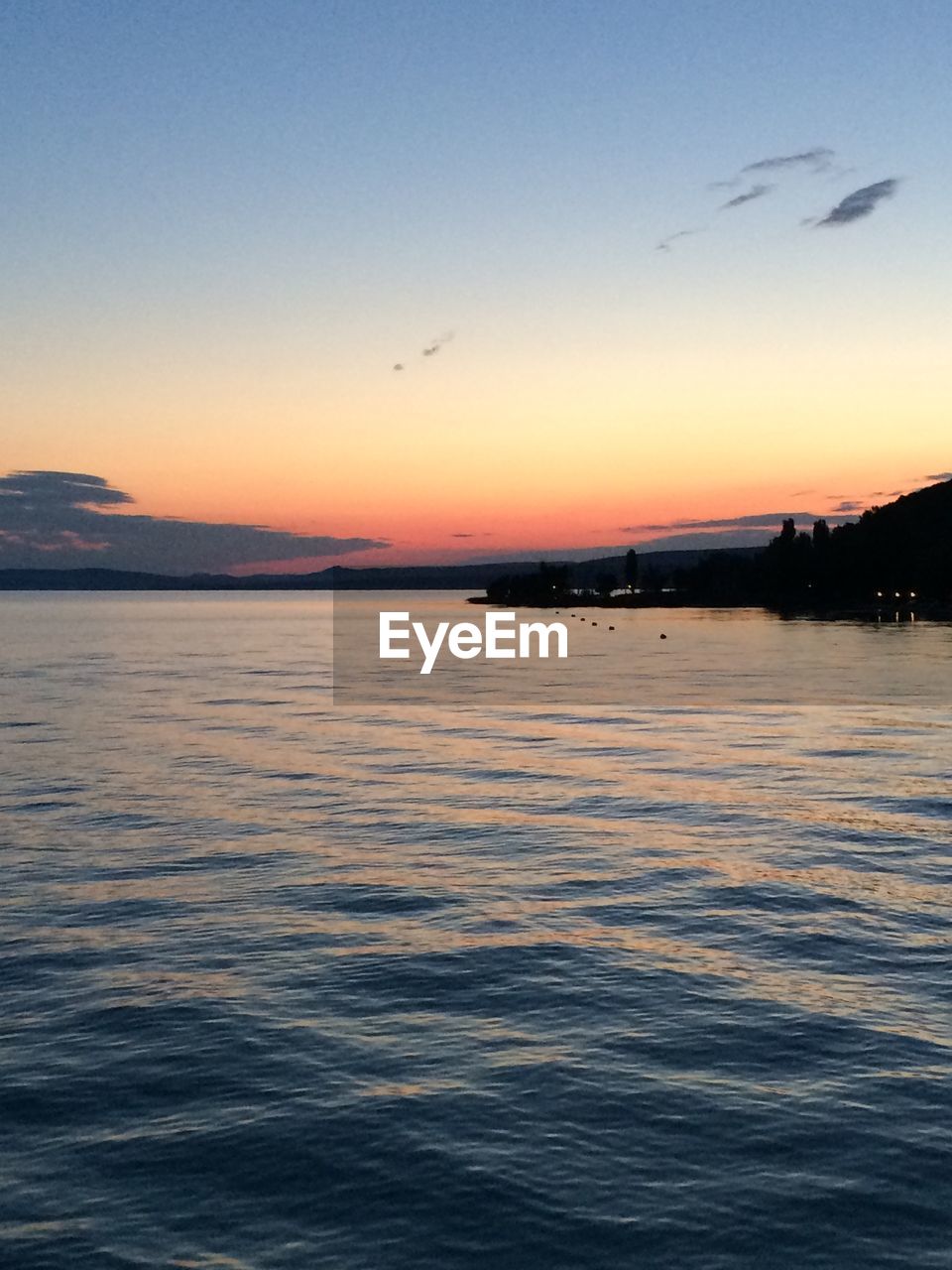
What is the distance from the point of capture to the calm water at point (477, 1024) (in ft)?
50.1

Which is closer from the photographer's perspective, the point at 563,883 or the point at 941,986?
the point at 941,986

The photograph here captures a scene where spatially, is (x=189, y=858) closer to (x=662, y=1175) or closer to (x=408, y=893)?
(x=408, y=893)

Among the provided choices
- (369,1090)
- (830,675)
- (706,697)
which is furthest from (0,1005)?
(830,675)

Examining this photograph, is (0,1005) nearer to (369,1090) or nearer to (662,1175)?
(369,1090)

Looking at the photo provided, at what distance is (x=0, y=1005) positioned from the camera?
22.8 metres

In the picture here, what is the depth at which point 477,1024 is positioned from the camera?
21.7m

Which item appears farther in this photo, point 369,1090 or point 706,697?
point 706,697

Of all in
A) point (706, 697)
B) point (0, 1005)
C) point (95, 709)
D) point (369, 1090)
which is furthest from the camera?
point (706, 697)

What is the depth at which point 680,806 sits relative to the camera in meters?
44.8

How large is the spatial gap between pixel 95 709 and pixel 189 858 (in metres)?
52.2

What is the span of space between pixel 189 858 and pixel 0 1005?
13370 millimetres

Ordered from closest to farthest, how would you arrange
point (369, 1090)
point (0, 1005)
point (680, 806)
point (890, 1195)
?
1. point (890, 1195)
2. point (369, 1090)
3. point (0, 1005)
4. point (680, 806)

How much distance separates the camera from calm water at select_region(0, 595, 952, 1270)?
15266 mm

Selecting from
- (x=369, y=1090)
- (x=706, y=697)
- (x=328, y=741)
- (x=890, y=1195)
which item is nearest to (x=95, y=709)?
(x=328, y=741)
